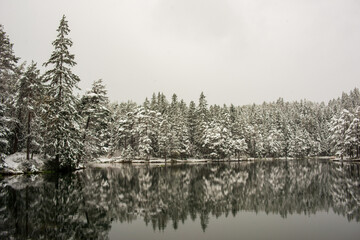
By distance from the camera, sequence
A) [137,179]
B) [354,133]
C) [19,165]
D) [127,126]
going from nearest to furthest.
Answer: [137,179] < [19,165] < [354,133] < [127,126]

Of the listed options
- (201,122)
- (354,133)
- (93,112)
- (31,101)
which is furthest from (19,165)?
(354,133)

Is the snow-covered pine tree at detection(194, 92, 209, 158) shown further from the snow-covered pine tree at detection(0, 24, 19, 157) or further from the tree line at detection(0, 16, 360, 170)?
the snow-covered pine tree at detection(0, 24, 19, 157)

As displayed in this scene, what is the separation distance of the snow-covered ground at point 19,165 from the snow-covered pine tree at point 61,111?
192 cm

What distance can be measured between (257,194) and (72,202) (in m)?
12.7

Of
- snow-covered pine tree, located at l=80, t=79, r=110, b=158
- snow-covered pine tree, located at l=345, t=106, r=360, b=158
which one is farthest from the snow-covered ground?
snow-covered pine tree, located at l=345, t=106, r=360, b=158

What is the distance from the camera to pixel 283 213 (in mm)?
13984

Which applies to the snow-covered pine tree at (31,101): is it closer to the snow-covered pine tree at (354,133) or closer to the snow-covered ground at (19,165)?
the snow-covered ground at (19,165)

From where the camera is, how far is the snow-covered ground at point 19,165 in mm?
31141

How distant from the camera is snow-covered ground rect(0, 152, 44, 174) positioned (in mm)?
31141

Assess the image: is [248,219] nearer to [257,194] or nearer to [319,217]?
[319,217]

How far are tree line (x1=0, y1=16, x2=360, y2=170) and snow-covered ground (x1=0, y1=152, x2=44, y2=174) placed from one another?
2.87 ft

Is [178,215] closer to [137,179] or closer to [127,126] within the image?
[137,179]

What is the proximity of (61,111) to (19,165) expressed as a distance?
8.25 metres

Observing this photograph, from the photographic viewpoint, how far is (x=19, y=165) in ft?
105
